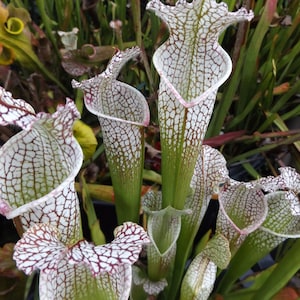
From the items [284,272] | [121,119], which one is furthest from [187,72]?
[284,272]

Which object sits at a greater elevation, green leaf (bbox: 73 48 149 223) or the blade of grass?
green leaf (bbox: 73 48 149 223)

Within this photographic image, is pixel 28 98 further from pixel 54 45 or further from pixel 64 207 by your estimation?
pixel 64 207

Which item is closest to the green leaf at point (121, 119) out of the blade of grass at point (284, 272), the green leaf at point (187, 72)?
the green leaf at point (187, 72)

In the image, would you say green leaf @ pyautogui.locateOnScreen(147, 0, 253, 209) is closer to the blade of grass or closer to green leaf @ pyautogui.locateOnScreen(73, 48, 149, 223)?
green leaf @ pyautogui.locateOnScreen(73, 48, 149, 223)

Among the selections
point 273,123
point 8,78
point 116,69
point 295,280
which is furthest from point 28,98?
point 295,280

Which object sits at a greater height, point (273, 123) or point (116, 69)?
point (116, 69)

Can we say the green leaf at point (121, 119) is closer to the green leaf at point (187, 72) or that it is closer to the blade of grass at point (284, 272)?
the green leaf at point (187, 72)

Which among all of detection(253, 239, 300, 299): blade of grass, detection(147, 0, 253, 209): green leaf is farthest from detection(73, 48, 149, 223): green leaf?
detection(253, 239, 300, 299): blade of grass

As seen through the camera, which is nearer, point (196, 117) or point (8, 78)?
point (196, 117)

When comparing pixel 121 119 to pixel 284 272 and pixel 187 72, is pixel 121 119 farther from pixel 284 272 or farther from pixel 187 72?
pixel 284 272

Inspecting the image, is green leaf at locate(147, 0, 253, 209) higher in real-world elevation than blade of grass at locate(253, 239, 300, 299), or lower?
higher

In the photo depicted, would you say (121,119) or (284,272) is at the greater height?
(121,119)
